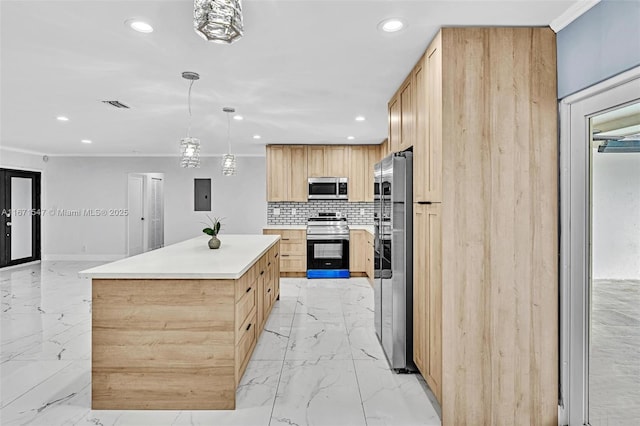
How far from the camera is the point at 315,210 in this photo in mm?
7348

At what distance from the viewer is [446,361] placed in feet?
7.48

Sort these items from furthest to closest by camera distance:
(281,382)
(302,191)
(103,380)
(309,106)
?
(302,191), (309,106), (281,382), (103,380)

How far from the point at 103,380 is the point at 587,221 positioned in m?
3.05

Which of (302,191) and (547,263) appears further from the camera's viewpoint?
(302,191)

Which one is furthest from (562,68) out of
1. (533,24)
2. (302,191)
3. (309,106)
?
(302,191)

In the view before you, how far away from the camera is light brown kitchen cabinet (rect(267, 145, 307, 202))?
688 cm

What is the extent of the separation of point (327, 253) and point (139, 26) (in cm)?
489

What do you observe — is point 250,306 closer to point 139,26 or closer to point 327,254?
point 139,26

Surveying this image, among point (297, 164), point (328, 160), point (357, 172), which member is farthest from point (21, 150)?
point (357, 172)

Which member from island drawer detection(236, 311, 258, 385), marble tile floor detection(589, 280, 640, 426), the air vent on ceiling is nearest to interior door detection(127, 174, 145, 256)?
the air vent on ceiling

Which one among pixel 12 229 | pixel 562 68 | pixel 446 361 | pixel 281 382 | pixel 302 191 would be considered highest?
pixel 562 68

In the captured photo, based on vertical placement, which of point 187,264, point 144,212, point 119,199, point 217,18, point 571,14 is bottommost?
point 187,264

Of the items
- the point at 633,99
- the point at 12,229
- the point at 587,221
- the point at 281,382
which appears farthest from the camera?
the point at 12,229

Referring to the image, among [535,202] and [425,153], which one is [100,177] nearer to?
[425,153]
